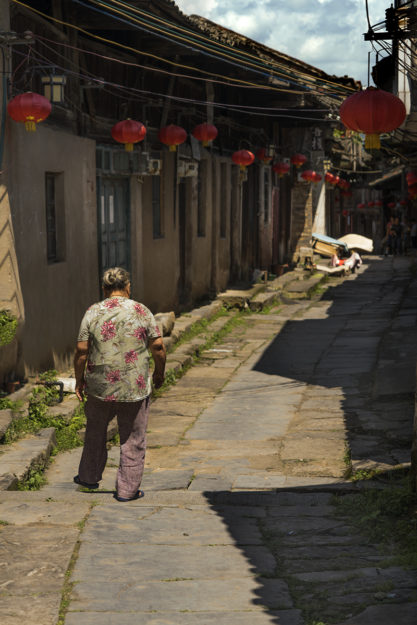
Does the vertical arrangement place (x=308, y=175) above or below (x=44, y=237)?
above

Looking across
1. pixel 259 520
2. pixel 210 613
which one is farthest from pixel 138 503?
pixel 210 613

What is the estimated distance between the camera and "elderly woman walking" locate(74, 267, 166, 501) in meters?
6.13

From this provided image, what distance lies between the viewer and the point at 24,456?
734 centimetres

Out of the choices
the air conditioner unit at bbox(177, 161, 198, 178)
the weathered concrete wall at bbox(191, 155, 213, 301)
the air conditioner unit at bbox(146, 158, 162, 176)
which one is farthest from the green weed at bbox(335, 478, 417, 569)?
the weathered concrete wall at bbox(191, 155, 213, 301)

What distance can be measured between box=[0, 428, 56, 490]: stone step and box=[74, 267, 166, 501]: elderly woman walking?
718mm

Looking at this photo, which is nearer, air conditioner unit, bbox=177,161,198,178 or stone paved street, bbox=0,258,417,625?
stone paved street, bbox=0,258,417,625

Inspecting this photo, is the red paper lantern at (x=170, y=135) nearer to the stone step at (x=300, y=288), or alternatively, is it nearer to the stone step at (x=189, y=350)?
the stone step at (x=189, y=350)

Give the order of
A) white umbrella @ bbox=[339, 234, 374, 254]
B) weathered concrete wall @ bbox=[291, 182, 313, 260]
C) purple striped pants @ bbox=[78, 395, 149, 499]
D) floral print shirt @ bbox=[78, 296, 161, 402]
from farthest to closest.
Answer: white umbrella @ bbox=[339, 234, 374, 254] → weathered concrete wall @ bbox=[291, 182, 313, 260] → purple striped pants @ bbox=[78, 395, 149, 499] → floral print shirt @ bbox=[78, 296, 161, 402]

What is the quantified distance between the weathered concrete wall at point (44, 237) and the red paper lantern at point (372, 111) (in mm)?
3539

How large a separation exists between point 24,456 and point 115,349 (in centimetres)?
176

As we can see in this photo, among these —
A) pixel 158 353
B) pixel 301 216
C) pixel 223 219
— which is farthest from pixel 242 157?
pixel 158 353

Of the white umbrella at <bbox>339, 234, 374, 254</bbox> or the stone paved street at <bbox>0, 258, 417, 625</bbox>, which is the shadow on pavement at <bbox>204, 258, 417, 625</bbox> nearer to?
the stone paved street at <bbox>0, 258, 417, 625</bbox>

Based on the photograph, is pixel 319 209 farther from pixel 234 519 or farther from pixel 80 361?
pixel 234 519

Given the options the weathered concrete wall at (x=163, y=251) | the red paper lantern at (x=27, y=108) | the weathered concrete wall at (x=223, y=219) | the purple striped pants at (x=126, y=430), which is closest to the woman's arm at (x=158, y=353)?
the purple striped pants at (x=126, y=430)
